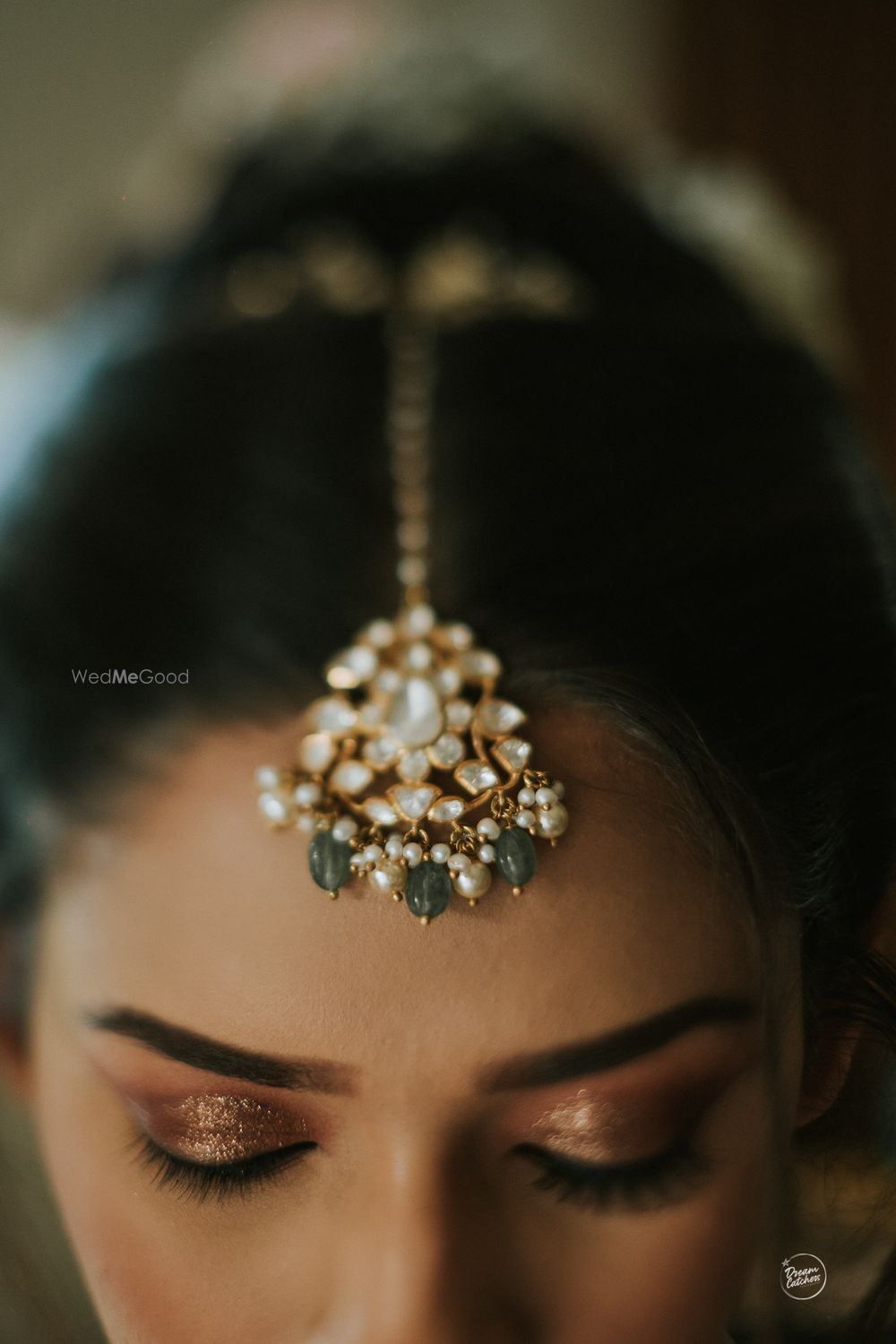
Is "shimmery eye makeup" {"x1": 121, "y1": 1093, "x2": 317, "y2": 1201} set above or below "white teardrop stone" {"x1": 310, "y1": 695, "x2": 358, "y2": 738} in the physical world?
below

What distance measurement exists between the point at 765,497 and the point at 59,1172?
527 mm

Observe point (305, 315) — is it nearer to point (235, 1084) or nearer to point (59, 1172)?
point (235, 1084)

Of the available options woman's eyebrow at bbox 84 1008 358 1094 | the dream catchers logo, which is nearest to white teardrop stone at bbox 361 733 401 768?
woman's eyebrow at bbox 84 1008 358 1094

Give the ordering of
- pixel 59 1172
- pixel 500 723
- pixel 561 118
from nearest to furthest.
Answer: pixel 500 723, pixel 59 1172, pixel 561 118

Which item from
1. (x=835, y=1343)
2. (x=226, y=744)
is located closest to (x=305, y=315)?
(x=226, y=744)

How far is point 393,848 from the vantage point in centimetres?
46

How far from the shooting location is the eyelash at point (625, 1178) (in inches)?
19.7

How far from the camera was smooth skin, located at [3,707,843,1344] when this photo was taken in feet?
1.56

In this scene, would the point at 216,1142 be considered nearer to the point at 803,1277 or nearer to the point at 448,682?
A: the point at 448,682

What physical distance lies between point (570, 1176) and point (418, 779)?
0.20 meters

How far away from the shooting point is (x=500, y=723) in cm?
47

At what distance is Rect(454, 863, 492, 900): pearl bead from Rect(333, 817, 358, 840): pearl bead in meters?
0.05

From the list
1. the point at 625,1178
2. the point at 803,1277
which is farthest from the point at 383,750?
the point at 803,1277

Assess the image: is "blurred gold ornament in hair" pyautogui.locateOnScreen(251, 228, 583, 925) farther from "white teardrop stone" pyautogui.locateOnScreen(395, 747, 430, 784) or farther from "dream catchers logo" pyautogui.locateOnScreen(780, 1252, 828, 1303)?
"dream catchers logo" pyautogui.locateOnScreen(780, 1252, 828, 1303)
